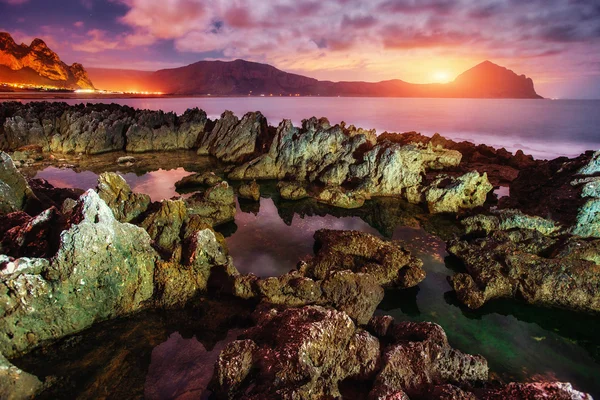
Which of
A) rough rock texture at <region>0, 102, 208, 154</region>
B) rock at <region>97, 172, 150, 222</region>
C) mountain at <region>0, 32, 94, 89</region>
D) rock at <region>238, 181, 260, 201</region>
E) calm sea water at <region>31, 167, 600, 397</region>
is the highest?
mountain at <region>0, 32, 94, 89</region>

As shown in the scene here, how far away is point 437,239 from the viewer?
12852mm

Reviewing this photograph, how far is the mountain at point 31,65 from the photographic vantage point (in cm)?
14750

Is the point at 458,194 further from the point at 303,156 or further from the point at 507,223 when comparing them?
the point at 303,156

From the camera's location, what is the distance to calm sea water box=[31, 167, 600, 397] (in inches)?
277

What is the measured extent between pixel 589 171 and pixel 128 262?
16.5 m

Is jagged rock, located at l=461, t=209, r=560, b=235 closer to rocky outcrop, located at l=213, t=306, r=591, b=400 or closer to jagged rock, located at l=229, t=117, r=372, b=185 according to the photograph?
rocky outcrop, located at l=213, t=306, r=591, b=400

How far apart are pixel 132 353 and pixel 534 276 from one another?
10.5m

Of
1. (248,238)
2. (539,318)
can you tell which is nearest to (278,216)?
(248,238)

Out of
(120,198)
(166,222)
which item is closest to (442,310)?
(166,222)

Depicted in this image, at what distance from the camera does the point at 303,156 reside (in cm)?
2127

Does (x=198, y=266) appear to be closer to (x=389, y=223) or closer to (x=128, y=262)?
(x=128, y=262)

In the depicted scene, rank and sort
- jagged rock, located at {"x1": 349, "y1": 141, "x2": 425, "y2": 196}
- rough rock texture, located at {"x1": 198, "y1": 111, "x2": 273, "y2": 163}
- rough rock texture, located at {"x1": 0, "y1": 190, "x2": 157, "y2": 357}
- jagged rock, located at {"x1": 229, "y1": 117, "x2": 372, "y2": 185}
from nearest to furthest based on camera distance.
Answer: rough rock texture, located at {"x1": 0, "y1": 190, "x2": 157, "y2": 357}
jagged rock, located at {"x1": 349, "y1": 141, "x2": 425, "y2": 196}
jagged rock, located at {"x1": 229, "y1": 117, "x2": 372, "y2": 185}
rough rock texture, located at {"x1": 198, "y1": 111, "x2": 273, "y2": 163}

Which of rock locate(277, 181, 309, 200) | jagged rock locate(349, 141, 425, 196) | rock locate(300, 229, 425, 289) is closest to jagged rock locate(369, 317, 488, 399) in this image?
rock locate(300, 229, 425, 289)

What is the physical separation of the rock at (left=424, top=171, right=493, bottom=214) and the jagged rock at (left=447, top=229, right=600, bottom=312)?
5.26 meters
